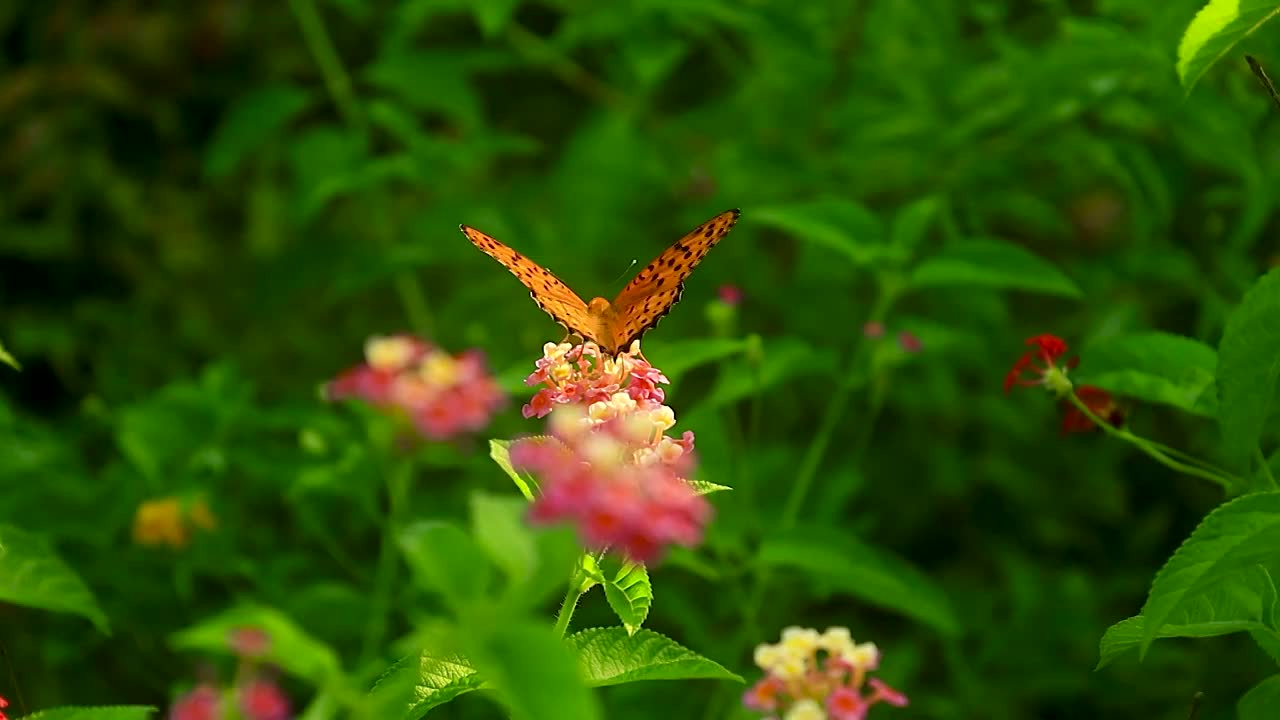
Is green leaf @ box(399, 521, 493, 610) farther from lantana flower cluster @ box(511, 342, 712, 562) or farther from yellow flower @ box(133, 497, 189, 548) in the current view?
Result: yellow flower @ box(133, 497, 189, 548)

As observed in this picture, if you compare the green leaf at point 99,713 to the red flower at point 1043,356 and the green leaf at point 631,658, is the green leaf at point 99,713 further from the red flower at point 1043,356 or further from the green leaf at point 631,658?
the red flower at point 1043,356

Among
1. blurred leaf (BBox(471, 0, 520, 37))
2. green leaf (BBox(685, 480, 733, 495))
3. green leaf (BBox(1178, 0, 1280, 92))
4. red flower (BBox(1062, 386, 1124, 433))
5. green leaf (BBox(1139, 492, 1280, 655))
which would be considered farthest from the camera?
blurred leaf (BBox(471, 0, 520, 37))

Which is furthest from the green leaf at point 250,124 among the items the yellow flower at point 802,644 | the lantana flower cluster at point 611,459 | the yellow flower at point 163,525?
the yellow flower at point 802,644

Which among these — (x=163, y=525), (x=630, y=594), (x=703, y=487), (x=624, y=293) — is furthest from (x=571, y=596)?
(x=163, y=525)

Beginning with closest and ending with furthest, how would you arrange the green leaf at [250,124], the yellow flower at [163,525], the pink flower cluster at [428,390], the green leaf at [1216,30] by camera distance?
the pink flower cluster at [428,390] < the green leaf at [1216,30] < the yellow flower at [163,525] < the green leaf at [250,124]

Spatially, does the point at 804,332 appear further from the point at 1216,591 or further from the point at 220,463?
the point at 1216,591

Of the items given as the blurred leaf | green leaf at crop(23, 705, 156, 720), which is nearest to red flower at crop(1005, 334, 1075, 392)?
green leaf at crop(23, 705, 156, 720)

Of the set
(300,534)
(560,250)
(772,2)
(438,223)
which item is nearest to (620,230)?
(560,250)
